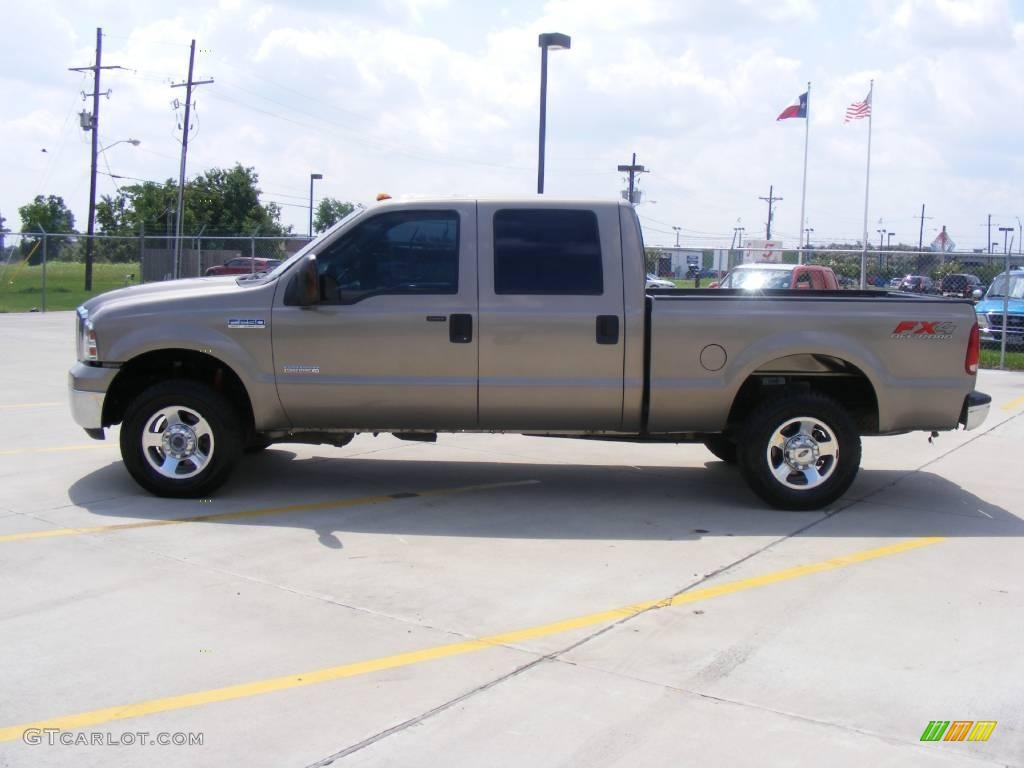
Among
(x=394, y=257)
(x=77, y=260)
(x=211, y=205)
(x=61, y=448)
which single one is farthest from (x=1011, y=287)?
(x=211, y=205)

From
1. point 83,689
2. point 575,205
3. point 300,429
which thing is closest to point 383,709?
point 83,689

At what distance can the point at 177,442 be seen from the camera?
24.2 feet

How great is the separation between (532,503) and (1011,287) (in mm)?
18328

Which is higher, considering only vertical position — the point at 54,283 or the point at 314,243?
the point at 54,283

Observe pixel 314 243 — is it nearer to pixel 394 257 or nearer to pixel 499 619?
pixel 394 257

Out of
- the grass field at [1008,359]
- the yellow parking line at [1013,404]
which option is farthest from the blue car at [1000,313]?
the yellow parking line at [1013,404]

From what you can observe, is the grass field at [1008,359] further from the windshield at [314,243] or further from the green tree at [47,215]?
the green tree at [47,215]

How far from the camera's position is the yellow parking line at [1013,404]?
13.1 meters

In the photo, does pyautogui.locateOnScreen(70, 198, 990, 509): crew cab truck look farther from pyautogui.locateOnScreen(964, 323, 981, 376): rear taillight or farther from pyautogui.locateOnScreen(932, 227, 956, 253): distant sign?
pyautogui.locateOnScreen(932, 227, 956, 253): distant sign

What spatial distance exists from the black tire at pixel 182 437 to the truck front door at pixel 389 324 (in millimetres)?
491

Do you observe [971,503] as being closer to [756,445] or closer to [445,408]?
[756,445]

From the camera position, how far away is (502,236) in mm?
7336

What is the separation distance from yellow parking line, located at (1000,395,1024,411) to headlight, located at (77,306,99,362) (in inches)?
414

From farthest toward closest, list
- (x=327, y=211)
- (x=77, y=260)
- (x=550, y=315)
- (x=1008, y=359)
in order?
(x=327, y=211) < (x=77, y=260) < (x=1008, y=359) < (x=550, y=315)
